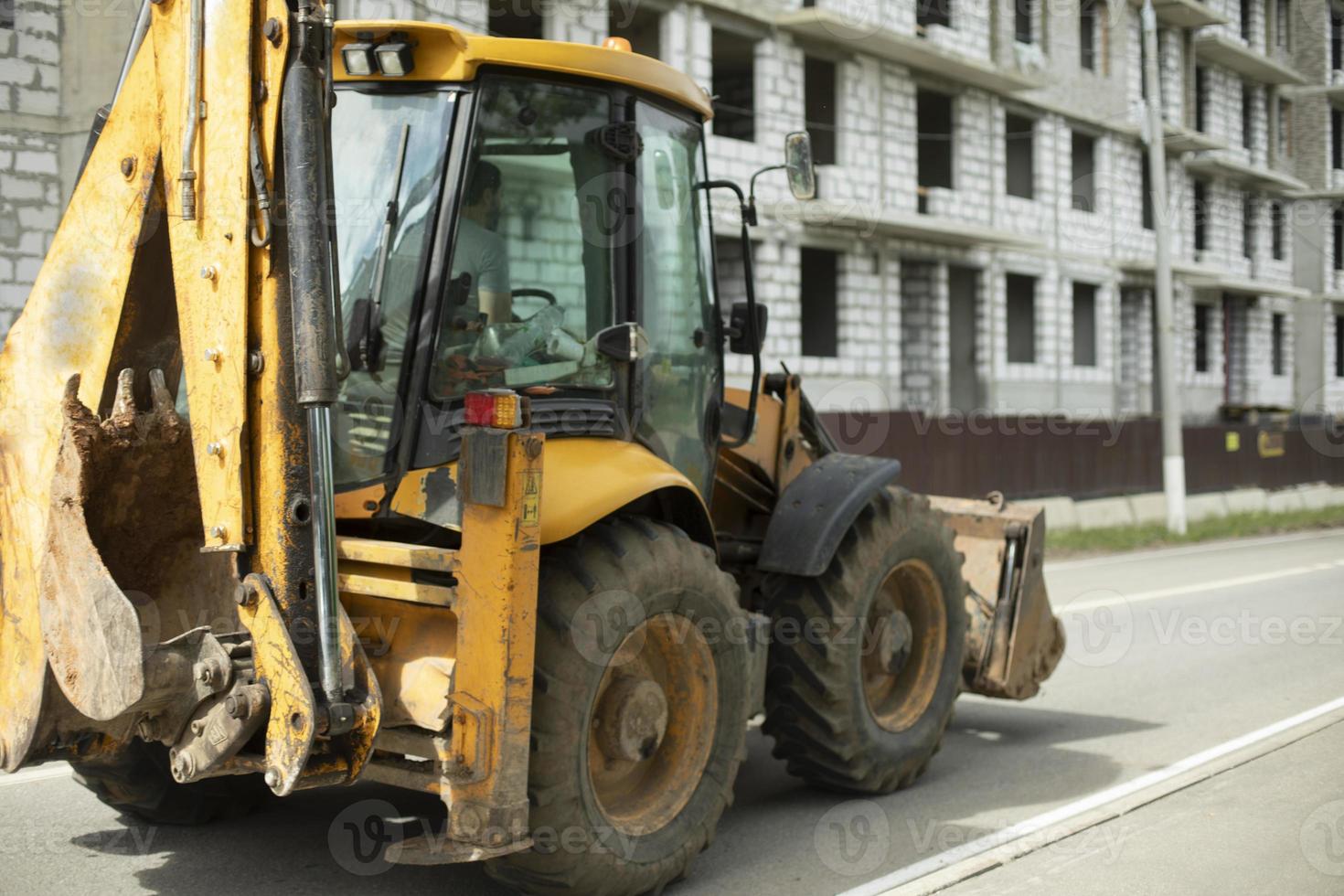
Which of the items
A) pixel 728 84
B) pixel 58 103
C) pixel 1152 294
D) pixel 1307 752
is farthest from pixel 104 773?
pixel 1152 294

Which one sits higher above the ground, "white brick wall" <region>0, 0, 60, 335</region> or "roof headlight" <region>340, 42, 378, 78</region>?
"white brick wall" <region>0, 0, 60, 335</region>

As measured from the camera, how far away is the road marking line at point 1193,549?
17.9 metres

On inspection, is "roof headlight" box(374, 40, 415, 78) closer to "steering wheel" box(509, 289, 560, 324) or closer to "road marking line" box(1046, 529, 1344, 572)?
"steering wheel" box(509, 289, 560, 324)

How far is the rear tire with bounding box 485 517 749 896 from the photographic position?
173 inches

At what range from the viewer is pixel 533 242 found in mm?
5039

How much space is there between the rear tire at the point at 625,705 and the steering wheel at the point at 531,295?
790mm

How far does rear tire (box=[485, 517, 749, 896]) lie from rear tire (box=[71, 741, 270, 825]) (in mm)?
1635

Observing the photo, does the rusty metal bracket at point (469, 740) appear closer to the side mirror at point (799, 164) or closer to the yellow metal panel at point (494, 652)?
the yellow metal panel at point (494, 652)

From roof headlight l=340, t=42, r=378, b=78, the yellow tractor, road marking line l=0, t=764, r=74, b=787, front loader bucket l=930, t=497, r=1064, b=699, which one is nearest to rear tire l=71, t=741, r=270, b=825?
the yellow tractor

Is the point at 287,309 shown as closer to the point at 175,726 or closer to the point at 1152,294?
the point at 175,726

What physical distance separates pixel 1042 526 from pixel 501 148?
3941mm

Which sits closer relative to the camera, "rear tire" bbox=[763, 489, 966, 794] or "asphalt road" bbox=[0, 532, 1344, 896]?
"asphalt road" bbox=[0, 532, 1344, 896]

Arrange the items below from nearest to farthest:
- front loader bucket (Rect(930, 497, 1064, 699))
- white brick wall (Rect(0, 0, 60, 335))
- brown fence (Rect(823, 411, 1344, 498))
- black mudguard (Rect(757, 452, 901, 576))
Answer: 1. black mudguard (Rect(757, 452, 901, 576))
2. front loader bucket (Rect(930, 497, 1064, 699))
3. white brick wall (Rect(0, 0, 60, 335))
4. brown fence (Rect(823, 411, 1344, 498))

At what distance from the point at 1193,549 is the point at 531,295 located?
1764 centimetres
